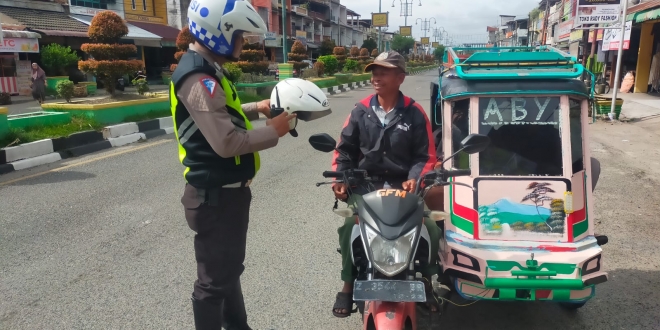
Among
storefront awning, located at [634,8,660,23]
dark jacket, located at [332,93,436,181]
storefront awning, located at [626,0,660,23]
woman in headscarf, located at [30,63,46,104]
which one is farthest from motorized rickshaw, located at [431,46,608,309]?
woman in headscarf, located at [30,63,46,104]

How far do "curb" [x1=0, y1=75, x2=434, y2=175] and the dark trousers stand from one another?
574 cm

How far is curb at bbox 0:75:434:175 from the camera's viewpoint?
22.6 feet

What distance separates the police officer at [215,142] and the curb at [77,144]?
577 centimetres

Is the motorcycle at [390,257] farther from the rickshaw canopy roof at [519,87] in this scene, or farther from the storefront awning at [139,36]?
the storefront awning at [139,36]

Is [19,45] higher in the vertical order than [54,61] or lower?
higher

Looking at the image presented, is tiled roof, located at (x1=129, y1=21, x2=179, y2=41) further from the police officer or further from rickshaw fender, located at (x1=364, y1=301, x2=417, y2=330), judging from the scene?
rickshaw fender, located at (x1=364, y1=301, x2=417, y2=330)

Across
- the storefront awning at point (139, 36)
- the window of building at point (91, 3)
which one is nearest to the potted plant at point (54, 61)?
the storefront awning at point (139, 36)

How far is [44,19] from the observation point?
68.8 feet

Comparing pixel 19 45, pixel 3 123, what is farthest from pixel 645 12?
pixel 19 45

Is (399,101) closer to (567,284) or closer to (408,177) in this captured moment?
(408,177)

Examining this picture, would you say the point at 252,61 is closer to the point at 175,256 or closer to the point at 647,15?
the point at 647,15

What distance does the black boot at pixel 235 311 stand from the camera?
250 centimetres

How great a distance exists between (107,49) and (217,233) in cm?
929

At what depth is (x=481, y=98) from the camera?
3.01 m
